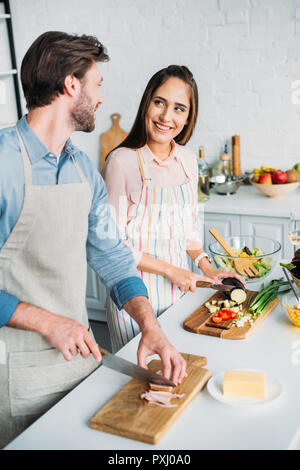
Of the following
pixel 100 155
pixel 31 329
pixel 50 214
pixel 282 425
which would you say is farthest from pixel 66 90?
pixel 100 155

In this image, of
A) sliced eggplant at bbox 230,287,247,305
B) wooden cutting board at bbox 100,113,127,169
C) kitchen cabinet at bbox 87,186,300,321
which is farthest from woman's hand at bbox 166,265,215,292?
wooden cutting board at bbox 100,113,127,169

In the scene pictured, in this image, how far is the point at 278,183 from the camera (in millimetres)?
3316

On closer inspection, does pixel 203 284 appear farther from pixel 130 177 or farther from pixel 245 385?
pixel 245 385

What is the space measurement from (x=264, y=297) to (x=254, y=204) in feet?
4.91

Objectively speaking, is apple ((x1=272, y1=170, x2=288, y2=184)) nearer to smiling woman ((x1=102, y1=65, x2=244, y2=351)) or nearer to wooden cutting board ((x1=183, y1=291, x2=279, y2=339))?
smiling woman ((x1=102, y1=65, x2=244, y2=351))

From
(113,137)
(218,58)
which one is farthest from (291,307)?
(113,137)

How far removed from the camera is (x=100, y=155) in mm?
4152

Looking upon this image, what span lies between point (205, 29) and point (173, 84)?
1.66 meters

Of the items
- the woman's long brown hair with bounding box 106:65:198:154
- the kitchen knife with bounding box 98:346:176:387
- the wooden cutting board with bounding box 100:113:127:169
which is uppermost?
the woman's long brown hair with bounding box 106:65:198:154

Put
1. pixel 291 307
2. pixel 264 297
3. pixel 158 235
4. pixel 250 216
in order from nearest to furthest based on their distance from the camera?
pixel 291 307, pixel 264 297, pixel 158 235, pixel 250 216

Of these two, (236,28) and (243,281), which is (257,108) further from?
(243,281)

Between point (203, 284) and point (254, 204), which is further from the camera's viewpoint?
point (254, 204)

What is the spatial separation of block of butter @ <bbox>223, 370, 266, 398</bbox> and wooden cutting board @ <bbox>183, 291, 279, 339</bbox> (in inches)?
13.4

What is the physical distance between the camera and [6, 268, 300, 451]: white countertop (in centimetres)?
116
